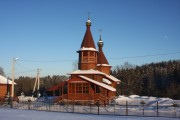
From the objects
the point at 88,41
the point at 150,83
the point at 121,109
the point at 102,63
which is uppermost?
the point at 88,41

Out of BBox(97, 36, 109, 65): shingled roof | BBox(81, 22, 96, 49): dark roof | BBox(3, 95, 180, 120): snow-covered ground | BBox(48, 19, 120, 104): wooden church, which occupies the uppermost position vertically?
BBox(81, 22, 96, 49): dark roof

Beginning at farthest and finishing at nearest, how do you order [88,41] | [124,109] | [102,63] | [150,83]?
[150,83]
[102,63]
[88,41]
[124,109]

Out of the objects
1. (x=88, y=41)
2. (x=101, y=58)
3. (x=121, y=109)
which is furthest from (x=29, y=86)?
(x=121, y=109)

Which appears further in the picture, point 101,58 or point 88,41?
point 101,58

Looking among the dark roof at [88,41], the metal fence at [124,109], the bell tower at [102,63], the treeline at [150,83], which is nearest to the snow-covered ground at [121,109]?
the metal fence at [124,109]

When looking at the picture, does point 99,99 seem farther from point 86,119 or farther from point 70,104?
point 86,119

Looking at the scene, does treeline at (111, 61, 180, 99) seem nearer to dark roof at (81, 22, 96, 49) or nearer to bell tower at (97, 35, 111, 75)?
bell tower at (97, 35, 111, 75)

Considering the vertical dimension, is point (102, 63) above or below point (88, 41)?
below

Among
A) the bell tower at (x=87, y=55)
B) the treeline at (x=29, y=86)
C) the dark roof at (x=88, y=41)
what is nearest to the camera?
the bell tower at (x=87, y=55)

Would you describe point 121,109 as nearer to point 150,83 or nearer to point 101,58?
point 101,58

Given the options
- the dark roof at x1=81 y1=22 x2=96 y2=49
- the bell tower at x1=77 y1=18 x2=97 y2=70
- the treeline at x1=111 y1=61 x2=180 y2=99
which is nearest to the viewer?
the bell tower at x1=77 y1=18 x2=97 y2=70

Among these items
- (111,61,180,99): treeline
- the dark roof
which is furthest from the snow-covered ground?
(111,61,180,99): treeline

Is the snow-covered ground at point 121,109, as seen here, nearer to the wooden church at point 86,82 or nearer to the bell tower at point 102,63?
the wooden church at point 86,82

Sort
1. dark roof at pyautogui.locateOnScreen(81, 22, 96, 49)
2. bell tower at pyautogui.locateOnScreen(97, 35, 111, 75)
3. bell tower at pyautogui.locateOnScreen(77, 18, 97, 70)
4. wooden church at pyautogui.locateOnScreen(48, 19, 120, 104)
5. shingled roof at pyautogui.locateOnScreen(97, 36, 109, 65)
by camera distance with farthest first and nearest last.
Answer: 1. shingled roof at pyautogui.locateOnScreen(97, 36, 109, 65)
2. bell tower at pyautogui.locateOnScreen(97, 35, 111, 75)
3. dark roof at pyautogui.locateOnScreen(81, 22, 96, 49)
4. bell tower at pyautogui.locateOnScreen(77, 18, 97, 70)
5. wooden church at pyautogui.locateOnScreen(48, 19, 120, 104)
